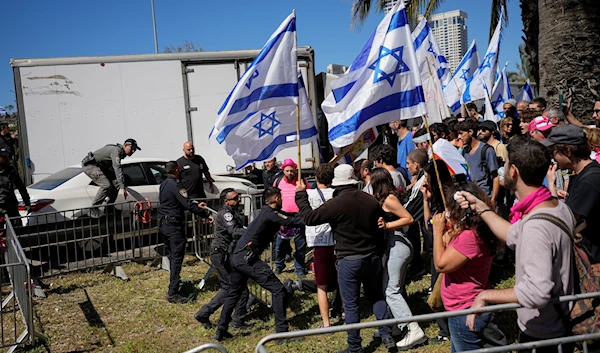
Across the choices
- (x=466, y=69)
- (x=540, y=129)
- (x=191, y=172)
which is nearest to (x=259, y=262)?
(x=540, y=129)

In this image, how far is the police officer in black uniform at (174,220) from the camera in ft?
23.7

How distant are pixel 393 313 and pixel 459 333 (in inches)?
75.1

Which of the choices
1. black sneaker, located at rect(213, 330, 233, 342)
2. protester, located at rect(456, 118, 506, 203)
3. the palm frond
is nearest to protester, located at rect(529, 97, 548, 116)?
protester, located at rect(456, 118, 506, 203)

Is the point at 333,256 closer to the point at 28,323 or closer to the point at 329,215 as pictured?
the point at 329,215

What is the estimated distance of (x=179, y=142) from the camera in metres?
12.6

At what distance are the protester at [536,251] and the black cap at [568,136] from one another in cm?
85

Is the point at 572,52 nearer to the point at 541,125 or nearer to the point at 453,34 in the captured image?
the point at 541,125

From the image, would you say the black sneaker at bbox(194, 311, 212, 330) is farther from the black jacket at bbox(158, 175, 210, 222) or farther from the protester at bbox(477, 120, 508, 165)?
the protester at bbox(477, 120, 508, 165)

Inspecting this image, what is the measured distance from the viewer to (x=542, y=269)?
2.55 m

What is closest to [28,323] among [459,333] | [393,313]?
[393,313]

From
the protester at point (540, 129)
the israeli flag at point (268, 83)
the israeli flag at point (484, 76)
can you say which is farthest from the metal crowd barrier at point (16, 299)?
the israeli flag at point (484, 76)

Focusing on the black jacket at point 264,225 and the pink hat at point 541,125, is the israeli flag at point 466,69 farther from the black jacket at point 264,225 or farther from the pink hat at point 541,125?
the black jacket at point 264,225

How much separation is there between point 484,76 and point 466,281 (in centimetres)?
793

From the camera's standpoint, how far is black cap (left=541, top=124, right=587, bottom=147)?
3.47 meters
